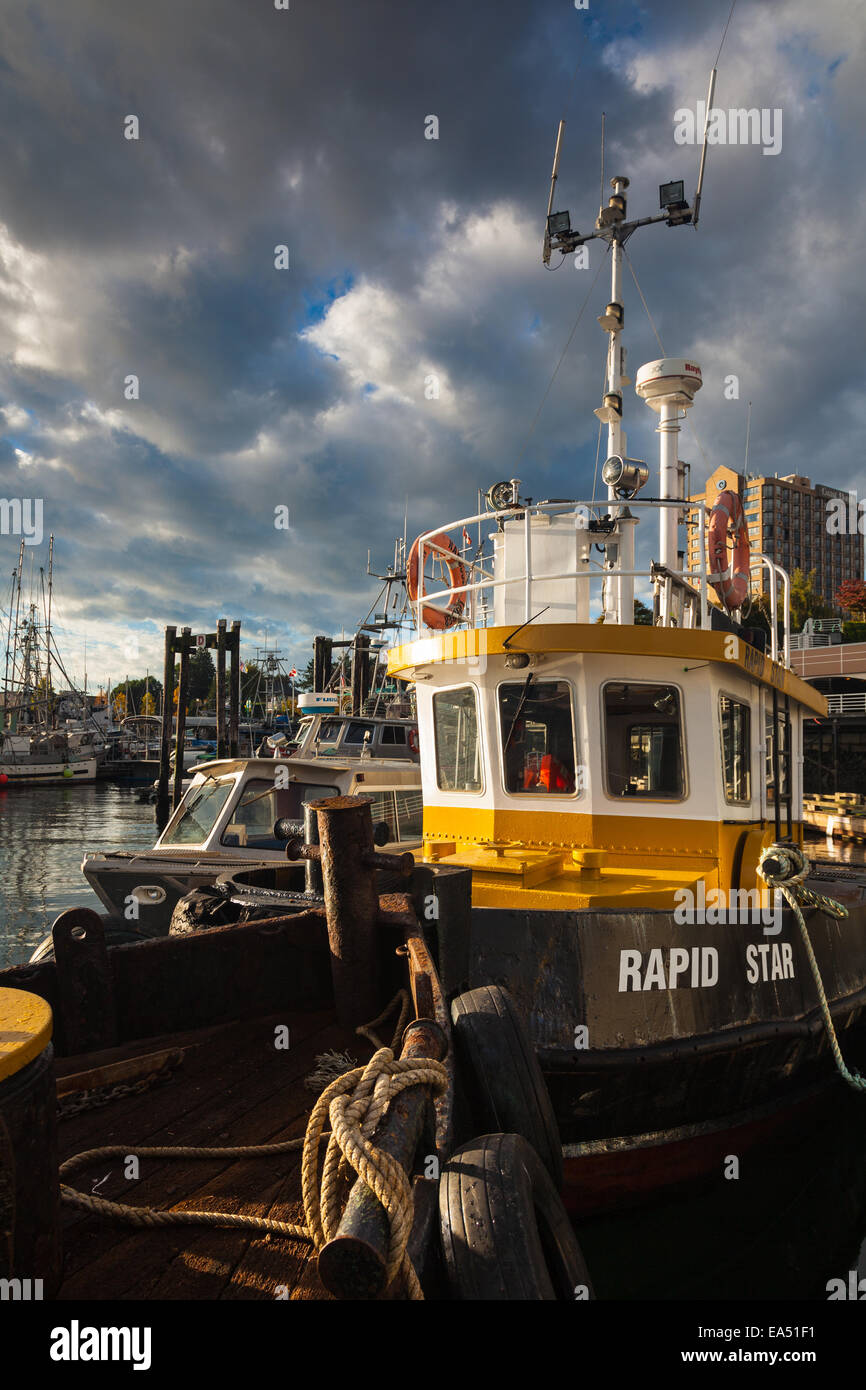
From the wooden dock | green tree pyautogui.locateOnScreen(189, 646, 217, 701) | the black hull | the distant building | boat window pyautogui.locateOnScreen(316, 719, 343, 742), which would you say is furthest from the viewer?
green tree pyautogui.locateOnScreen(189, 646, 217, 701)

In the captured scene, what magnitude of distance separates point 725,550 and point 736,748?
5.62 ft

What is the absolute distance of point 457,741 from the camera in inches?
275

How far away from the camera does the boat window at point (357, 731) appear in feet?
55.3

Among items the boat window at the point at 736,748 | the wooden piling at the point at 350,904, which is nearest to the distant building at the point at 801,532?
the boat window at the point at 736,748

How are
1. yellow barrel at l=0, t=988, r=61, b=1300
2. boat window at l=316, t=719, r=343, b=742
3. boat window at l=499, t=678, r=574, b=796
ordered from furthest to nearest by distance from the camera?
boat window at l=316, t=719, r=343, b=742 < boat window at l=499, t=678, r=574, b=796 < yellow barrel at l=0, t=988, r=61, b=1300

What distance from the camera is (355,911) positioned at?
11.9ft

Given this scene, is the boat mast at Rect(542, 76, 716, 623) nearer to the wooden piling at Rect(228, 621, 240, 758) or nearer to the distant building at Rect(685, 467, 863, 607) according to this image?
the wooden piling at Rect(228, 621, 240, 758)

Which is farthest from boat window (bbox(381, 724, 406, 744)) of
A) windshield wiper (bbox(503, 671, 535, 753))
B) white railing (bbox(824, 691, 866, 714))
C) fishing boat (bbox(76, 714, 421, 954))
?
white railing (bbox(824, 691, 866, 714))

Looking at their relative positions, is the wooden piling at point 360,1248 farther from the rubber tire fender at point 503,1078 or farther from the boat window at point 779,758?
the boat window at point 779,758

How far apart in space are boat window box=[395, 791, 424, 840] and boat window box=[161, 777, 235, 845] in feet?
8.38

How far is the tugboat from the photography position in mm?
4734

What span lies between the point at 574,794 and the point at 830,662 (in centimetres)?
3995

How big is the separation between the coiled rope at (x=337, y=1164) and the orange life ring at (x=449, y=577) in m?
5.47
